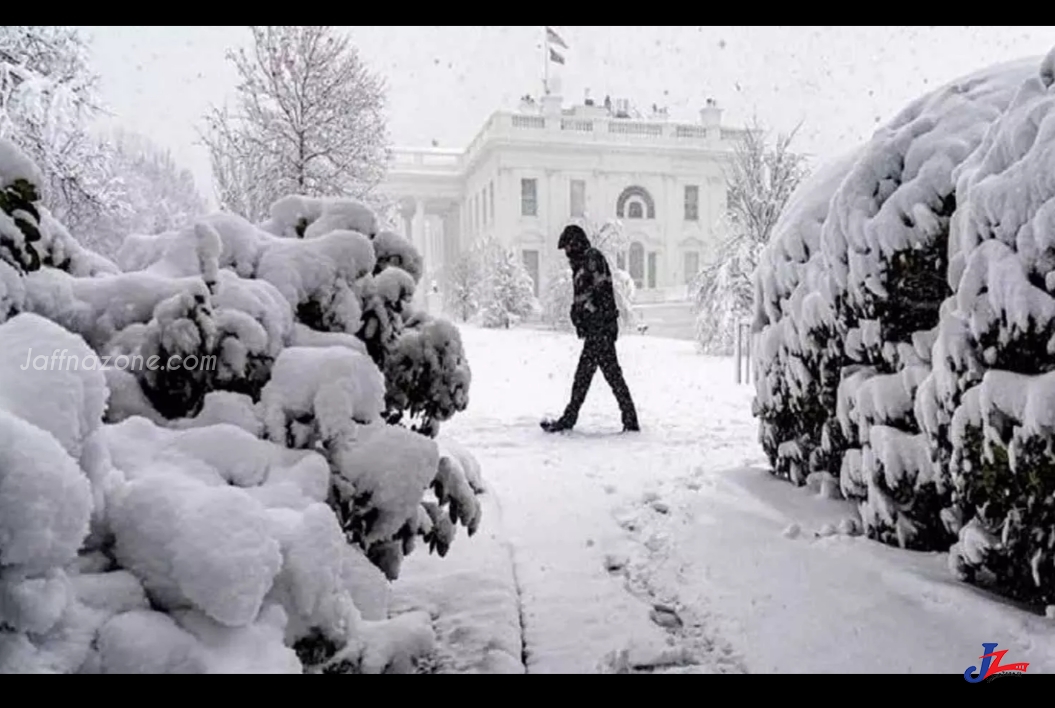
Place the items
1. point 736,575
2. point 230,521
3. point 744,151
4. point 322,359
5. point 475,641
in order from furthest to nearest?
point 744,151 < point 736,575 < point 475,641 < point 322,359 < point 230,521

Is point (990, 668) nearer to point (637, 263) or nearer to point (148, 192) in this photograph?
point (148, 192)

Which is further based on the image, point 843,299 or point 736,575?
point 843,299

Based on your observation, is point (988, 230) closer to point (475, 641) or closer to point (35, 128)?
point (475, 641)

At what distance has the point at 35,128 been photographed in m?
9.95

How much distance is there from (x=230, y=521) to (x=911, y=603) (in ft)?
7.55

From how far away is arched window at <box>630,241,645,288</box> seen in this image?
44125mm

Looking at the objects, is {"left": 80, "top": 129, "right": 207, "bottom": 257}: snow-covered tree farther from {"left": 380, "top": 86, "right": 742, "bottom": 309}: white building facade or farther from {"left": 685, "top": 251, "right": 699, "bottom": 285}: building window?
{"left": 685, "top": 251, "right": 699, "bottom": 285}: building window

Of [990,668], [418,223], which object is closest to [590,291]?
[990,668]

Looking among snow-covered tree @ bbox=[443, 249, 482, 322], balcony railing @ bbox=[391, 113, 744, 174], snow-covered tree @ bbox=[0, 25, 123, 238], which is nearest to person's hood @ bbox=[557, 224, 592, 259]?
snow-covered tree @ bbox=[0, 25, 123, 238]

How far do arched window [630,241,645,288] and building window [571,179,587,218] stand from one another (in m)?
3.78

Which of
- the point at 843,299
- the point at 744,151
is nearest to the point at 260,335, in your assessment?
A: the point at 843,299

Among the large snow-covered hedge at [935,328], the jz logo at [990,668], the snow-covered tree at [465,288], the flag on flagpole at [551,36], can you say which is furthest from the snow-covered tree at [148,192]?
the jz logo at [990,668]

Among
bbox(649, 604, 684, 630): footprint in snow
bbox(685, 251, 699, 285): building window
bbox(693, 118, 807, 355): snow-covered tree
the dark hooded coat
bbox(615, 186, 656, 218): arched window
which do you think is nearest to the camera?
bbox(649, 604, 684, 630): footprint in snow

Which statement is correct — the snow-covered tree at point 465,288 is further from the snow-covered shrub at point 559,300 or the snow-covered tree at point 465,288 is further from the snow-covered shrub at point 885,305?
the snow-covered shrub at point 885,305
